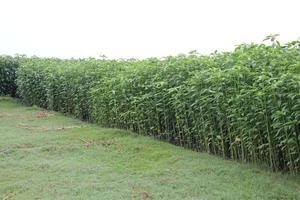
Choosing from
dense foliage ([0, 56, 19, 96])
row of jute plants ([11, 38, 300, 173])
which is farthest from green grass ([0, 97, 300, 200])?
dense foliage ([0, 56, 19, 96])

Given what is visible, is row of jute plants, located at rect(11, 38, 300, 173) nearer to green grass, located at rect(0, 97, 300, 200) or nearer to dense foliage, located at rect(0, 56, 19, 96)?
green grass, located at rect(0, 97, 300, 200)

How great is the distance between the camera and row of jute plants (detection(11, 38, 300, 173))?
4297mm

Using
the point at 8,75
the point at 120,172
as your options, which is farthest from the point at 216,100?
the point at 8,75

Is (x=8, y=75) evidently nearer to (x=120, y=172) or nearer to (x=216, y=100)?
(x=120, y=172)

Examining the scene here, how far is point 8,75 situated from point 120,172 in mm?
11084

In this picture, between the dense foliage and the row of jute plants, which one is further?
the dense foliage

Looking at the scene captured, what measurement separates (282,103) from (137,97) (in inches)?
116

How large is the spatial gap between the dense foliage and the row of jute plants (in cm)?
699

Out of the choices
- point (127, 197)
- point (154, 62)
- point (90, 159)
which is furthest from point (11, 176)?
point (154, 62)

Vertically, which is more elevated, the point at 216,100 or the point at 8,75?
the point at 8,75

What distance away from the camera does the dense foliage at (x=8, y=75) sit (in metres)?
14.9

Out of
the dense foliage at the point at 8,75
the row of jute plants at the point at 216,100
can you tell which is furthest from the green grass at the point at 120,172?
the dense foliage at the point at 8,75

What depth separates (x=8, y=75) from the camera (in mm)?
15008

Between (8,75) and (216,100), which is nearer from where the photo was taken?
(216,100)
